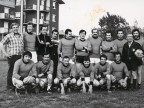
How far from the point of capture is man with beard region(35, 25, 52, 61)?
9.88 metres

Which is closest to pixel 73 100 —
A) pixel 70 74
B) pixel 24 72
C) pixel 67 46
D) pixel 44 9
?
pixel 70 74

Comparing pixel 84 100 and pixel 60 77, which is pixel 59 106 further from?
pixel 60 77

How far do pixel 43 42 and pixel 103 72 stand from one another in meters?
2.23

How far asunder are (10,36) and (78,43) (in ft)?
7.26

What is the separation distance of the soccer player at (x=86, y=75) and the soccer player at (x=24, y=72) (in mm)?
1517

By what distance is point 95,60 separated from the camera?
397 inches

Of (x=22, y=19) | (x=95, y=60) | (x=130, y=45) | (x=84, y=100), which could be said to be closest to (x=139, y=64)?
(x=130, y=45)

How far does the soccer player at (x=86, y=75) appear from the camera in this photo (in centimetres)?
957

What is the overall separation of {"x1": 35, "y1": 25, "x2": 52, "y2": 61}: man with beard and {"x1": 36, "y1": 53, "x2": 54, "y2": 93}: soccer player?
1.51ft

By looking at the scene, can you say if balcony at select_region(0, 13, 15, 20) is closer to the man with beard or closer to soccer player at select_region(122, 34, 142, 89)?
the man with beard

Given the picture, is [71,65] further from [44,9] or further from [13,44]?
[44,9]

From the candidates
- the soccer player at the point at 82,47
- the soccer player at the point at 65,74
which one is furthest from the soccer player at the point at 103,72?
the soccer player at the point at 65,74

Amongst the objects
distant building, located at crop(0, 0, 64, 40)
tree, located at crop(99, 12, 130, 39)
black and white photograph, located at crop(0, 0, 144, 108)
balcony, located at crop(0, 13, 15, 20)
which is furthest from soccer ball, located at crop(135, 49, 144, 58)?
balcony, located at crop(0, 13, 15, 20)

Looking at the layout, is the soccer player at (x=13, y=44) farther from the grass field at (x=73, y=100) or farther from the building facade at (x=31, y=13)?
the building facade at (x=31, y=13)
